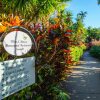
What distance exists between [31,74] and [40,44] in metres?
1.74

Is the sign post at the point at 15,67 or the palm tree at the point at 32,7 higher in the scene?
the palm tree at the point at 32,7

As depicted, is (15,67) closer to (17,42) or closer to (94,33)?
(17,42)

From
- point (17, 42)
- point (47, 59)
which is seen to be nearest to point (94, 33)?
point (47, 59)

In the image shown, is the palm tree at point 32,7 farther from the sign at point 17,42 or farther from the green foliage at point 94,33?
the green foliage at point 94,33

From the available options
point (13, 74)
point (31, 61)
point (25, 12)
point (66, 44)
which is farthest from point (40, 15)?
point (13, 74)

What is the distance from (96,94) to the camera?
770cm

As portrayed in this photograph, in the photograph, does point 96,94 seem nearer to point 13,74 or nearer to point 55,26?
point 55,26

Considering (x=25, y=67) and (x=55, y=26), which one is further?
(x=55, y=26)

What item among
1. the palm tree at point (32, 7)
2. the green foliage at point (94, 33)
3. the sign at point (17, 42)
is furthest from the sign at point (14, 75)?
the green foliage at point (94, 33)

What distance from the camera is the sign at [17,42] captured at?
11.5ft

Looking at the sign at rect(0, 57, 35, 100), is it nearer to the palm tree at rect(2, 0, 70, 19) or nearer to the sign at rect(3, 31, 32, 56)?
the sign at rect(3, 31, 32, 56)

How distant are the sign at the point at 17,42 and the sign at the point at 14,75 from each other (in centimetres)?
14

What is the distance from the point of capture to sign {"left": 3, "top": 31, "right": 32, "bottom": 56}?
3491 mm

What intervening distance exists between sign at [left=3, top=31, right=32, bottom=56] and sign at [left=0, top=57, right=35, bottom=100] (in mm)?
137
